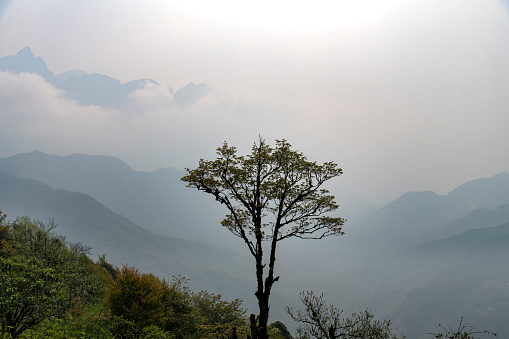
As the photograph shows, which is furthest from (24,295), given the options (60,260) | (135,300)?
(60,260)

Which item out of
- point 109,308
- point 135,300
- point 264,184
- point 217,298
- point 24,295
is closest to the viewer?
point 24,295

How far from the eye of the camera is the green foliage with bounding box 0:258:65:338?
14031mm

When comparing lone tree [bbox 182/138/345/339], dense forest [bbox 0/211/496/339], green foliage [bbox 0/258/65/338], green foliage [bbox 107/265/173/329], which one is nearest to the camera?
green foliage [bbox 0/258/65/338]

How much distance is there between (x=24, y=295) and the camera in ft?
47.5

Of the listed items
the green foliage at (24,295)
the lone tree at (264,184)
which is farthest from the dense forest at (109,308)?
the lone tree at (264,184)

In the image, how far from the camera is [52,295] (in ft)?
53.4

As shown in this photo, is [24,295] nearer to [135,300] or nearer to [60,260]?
[135,300]

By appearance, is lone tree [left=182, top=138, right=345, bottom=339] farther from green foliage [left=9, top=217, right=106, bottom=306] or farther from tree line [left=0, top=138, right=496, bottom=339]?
green foliage [left=9, top=217, right=106, bottom=306]

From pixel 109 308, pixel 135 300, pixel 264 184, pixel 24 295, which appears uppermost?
pixel 264 184

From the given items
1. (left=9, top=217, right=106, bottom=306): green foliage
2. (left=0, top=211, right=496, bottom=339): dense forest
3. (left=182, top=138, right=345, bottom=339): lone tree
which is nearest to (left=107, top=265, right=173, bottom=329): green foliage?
(left=0, top=211, right=496, bottom=339): dense forest

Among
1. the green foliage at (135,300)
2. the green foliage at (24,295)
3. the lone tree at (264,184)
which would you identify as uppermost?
the lone tree at (264,184)

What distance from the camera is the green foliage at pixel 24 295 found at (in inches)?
552

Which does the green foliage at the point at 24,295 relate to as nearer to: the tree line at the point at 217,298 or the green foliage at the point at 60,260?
the tree line at the point at 217,298

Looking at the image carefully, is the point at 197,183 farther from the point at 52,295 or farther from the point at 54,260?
the point at 54,260
